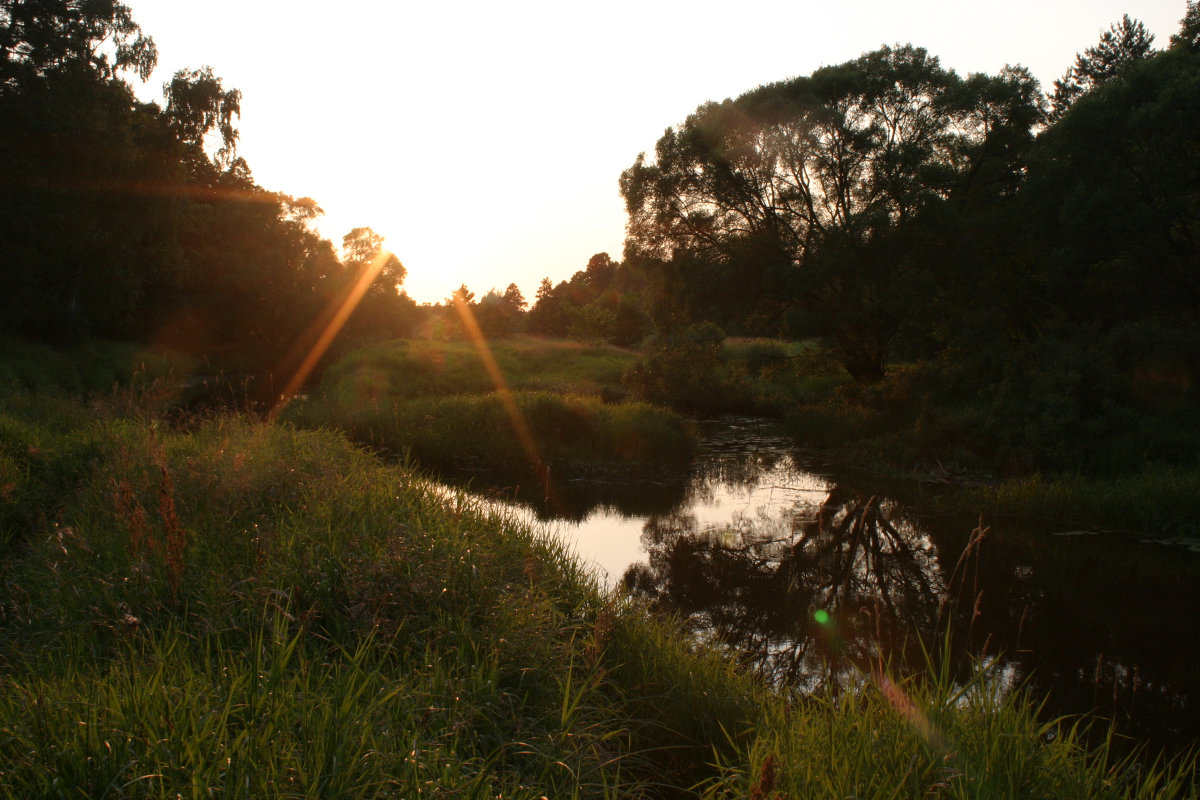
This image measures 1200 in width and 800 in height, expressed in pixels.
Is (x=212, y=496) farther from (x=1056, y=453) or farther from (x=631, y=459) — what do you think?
(x=1056, y=453)

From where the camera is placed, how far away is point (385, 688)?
3268mm

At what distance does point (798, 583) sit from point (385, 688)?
17.9 feet

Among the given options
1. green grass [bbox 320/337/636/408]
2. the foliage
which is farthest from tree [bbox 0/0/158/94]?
the foliage

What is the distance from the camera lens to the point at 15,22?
21.3 m

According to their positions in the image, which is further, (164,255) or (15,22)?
(164,255)

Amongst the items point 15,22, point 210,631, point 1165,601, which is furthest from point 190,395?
point 1165,601

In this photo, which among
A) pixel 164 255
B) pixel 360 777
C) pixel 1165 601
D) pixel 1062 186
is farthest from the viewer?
pixel 164 255

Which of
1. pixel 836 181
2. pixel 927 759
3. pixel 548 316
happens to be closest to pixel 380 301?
pixel 548 316

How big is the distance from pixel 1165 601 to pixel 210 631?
801 centimetres

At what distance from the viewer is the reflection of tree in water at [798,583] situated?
6.05 meters

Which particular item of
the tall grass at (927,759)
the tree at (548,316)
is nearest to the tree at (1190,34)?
the tall grass at (927,759)

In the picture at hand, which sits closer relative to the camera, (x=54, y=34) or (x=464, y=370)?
(x=54, y=34)

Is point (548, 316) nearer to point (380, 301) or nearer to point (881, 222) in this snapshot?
point (380, 301)

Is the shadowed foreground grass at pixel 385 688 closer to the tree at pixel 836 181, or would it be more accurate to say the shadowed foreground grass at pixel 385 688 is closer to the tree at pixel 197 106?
the tree at pixel 836 181
